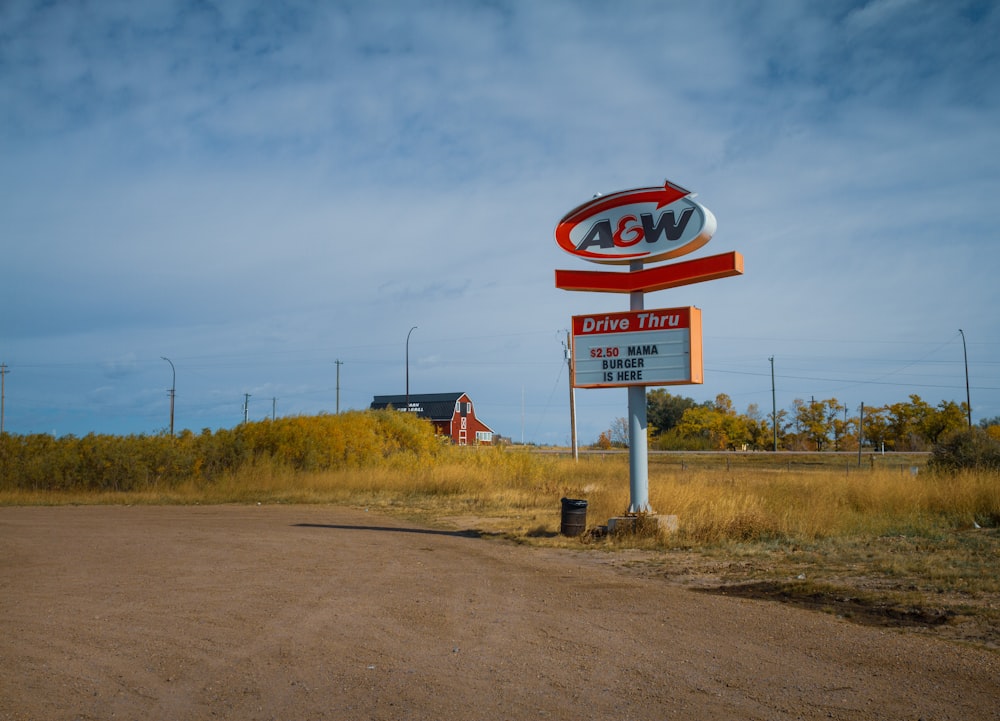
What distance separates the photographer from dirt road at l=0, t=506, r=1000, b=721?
18.3 ft

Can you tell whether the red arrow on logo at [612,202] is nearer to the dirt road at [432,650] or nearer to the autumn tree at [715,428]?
the dirt road at [432,650]

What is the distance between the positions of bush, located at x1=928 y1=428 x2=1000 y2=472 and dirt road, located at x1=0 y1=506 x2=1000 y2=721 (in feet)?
51.8

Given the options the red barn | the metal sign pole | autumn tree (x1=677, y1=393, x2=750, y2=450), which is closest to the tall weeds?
the metal sign pole

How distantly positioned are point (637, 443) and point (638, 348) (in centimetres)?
191

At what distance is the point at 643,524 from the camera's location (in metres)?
14.8

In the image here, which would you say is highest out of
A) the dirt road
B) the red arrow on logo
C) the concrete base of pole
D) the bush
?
the red arrow on logo

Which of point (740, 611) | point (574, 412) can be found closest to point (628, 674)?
point (740, 611)

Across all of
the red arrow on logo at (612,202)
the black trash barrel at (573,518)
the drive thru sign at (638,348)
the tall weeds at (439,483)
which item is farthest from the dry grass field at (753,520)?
the red arrow on logo at (612,202)

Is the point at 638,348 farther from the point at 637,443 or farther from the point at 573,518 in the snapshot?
the point at 573,518

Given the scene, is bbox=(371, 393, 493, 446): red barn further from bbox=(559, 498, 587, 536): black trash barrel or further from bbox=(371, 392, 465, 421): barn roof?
bbox=(559, 498, 587, 536): black trash barrel

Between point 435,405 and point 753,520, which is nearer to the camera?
point 753,520

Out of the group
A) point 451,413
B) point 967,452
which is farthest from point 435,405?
point 967,452

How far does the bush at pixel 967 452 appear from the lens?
72.7 feet

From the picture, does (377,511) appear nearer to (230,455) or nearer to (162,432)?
(230,455)
